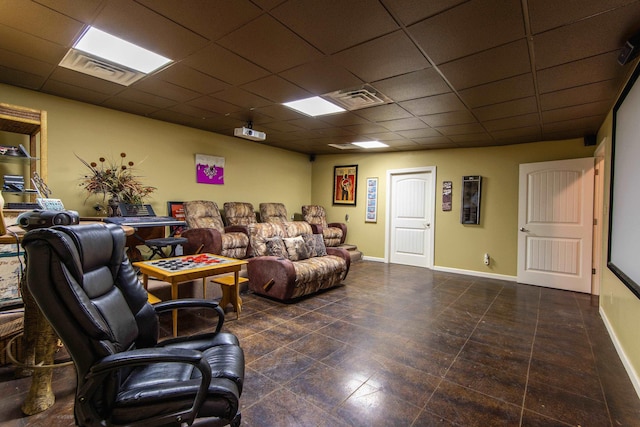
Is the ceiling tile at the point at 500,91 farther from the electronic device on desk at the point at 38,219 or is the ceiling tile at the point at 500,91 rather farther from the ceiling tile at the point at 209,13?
the electronic device on desk at the point at 38,219

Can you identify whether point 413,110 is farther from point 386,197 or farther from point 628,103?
point 386,197

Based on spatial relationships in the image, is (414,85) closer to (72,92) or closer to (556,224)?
(556,224)

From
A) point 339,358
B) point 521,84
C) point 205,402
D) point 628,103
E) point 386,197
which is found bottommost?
point 339,358

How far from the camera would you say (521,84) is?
2.78 m

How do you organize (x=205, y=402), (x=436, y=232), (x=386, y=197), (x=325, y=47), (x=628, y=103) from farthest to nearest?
(x=386, y=197) → (x=436, y=232) → (x=628, y=103) → (x=325, y=47) → (x=205, y=402)

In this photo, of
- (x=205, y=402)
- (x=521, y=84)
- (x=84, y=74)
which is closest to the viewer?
(x=205, y=402)

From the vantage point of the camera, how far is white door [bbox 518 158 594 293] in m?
4.49

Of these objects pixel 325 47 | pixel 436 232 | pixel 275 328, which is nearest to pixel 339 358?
pixel 275 328

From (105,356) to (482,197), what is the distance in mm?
5815

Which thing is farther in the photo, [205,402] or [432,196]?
[432,196]

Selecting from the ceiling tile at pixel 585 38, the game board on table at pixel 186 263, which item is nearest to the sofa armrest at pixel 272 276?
the game board on table at pixel 186 263

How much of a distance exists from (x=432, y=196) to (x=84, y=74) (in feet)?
18.3

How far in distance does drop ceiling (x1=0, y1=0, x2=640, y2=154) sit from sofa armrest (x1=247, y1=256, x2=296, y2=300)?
1954 millimetres

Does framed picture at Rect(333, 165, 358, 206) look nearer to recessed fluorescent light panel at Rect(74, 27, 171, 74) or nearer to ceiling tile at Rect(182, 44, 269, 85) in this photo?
ceiling tile at Rect(182, 44, 269, 85)
